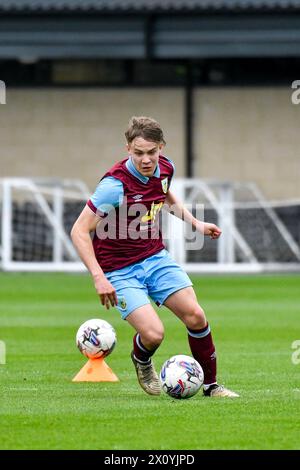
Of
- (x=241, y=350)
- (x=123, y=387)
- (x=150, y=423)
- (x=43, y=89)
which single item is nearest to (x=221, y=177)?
(x=43, y=89)

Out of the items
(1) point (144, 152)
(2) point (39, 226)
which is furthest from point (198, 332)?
(2) point (39, 226)

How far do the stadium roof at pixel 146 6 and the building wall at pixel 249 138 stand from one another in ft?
8.93

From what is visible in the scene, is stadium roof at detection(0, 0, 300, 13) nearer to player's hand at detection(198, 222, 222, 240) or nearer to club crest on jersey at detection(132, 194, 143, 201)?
player's hand at detection(198, 222, 222, 240)

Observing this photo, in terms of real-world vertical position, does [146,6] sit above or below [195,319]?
above

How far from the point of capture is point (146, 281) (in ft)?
33.1

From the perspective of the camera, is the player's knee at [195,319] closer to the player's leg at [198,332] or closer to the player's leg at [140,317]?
the player's leg at [198,332]

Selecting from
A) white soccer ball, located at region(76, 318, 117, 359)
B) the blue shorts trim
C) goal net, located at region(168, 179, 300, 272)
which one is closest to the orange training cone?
white soccer ball, located at region(76, 318, 117, 359)

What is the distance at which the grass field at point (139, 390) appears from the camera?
26.3 ft

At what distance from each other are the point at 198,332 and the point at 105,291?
929 millimetres

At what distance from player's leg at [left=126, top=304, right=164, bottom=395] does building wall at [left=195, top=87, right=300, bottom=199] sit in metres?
22.0

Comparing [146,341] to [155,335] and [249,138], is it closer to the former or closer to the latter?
[155,335]

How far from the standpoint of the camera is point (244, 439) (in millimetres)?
7957

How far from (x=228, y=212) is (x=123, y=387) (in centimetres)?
1885

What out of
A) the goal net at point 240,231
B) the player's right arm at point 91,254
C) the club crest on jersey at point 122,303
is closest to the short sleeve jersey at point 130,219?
the player's right arm at point 91,254
